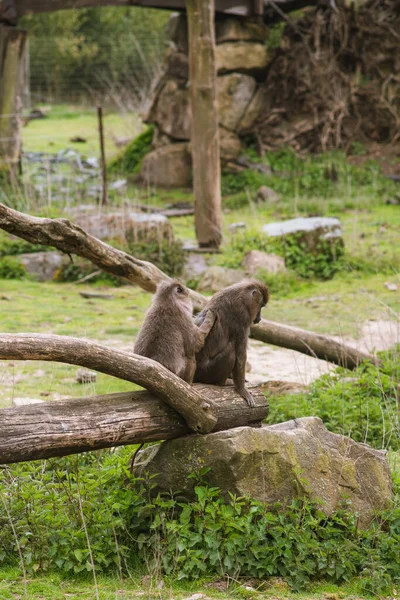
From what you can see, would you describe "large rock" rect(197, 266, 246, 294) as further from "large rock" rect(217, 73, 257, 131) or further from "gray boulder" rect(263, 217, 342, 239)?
"large rock" rect(217, 73, 257, 131)

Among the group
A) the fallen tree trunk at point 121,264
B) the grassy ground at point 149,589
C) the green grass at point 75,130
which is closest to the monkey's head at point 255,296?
the fallen tree trunk at point 121,264

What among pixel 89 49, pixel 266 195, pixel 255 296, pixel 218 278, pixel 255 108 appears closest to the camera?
pixel 255 296

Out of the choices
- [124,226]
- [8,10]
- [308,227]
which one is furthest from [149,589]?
[8,10]

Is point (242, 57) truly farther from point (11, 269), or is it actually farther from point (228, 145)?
point (11, 269)

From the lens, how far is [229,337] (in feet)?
19.8

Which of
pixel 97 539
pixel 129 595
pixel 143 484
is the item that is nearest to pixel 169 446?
pixel 143 484

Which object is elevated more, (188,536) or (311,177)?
(311,177)

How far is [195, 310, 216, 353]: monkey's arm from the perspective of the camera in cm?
577

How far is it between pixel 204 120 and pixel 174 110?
521 centimetres

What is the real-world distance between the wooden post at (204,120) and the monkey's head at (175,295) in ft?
27.3

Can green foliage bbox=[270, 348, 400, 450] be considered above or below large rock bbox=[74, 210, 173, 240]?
below

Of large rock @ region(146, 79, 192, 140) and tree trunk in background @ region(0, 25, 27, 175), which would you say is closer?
tree trunk in background @ region(0, 25, 27, 175)

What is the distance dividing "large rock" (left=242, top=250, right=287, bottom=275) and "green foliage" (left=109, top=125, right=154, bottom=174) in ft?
23.0

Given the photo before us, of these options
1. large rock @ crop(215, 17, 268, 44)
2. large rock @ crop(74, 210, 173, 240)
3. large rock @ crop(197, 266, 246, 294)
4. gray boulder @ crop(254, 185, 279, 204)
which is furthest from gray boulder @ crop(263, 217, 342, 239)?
large rock @ crop(215, 17, 268, 44)
